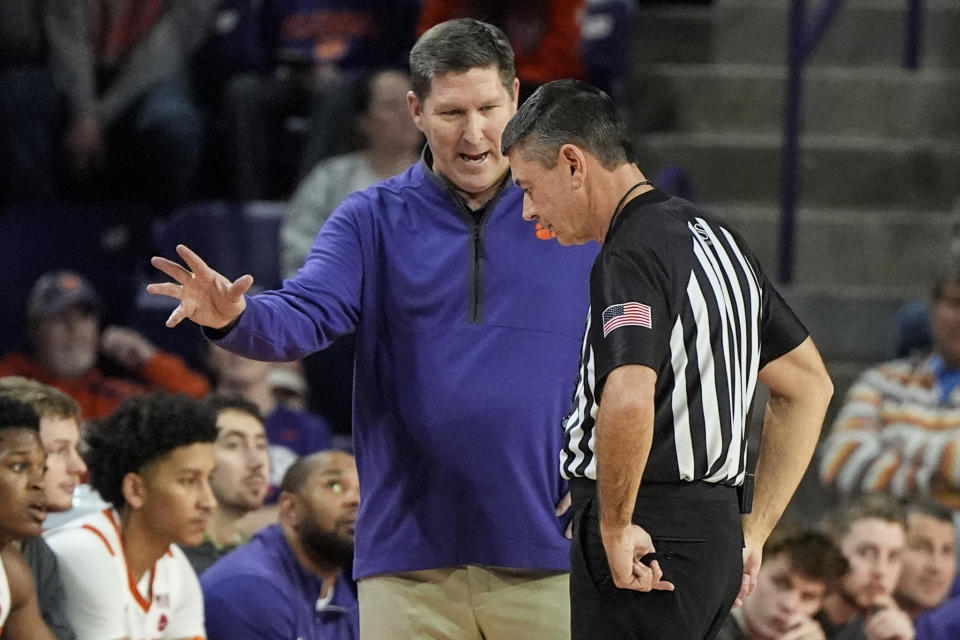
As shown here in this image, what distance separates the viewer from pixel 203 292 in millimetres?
3287

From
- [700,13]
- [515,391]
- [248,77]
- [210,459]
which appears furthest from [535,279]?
[700,13]

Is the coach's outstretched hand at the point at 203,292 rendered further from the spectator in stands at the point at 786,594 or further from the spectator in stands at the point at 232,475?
the spectator in stands at the point at 786,594

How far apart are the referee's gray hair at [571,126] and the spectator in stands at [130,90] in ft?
14.7

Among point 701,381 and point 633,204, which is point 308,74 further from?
point 701,381

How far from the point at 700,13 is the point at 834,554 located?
385cm

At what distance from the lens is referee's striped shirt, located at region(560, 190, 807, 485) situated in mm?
3002

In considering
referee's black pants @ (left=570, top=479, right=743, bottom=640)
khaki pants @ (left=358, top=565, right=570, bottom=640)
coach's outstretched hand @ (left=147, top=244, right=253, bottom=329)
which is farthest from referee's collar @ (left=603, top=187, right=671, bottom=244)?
khaki pants @ (left=358, top=565, right=570, bottom=640)

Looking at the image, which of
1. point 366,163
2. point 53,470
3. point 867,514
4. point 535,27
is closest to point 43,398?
point 53,470

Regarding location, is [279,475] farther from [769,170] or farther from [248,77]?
[769,170]

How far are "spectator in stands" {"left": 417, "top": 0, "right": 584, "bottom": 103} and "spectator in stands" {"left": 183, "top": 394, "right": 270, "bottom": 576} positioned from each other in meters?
2.51

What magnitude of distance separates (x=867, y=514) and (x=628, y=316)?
302 cm

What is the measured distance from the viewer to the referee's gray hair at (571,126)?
314cm

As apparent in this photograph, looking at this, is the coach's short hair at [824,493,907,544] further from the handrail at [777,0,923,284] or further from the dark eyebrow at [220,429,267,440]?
the dark eyebrow at [220,429,267,440]

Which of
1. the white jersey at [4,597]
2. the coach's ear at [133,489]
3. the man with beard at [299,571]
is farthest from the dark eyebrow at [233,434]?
the white jersey at [4,597]
